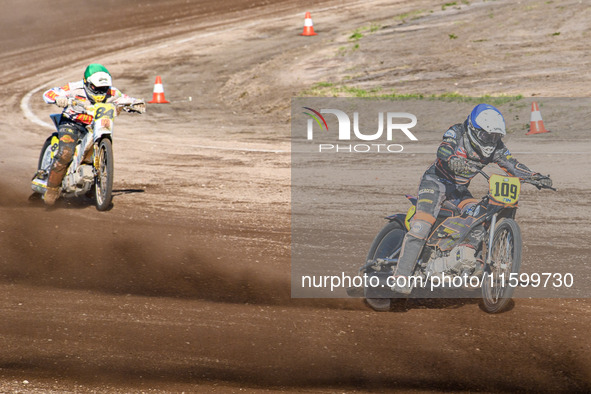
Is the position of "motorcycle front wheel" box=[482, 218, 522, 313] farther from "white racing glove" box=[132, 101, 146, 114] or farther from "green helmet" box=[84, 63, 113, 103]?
"green helmet" box=[84, 63, 113, 103]

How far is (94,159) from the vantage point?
38.6 ft

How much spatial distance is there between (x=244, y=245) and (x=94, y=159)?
283 centimetres

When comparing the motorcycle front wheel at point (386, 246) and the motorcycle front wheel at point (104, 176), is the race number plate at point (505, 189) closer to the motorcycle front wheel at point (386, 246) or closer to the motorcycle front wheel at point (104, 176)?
the motorcycle front wheel at point (386, 246)

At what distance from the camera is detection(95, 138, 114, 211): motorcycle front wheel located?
11469mm

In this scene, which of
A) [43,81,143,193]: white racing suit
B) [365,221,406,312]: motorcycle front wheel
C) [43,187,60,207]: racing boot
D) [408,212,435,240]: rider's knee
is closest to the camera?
[408,212,435,240]: rider's knee

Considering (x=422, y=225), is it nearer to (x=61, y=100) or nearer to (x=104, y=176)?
(x=104, y=176)

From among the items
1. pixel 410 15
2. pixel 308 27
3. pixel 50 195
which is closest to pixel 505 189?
pixel 50 195

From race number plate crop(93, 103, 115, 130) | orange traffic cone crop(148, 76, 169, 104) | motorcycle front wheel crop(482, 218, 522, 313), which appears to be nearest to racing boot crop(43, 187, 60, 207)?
race number plate crop(93, 103, 115, 130)

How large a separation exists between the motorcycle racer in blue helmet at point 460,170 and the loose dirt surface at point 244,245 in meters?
0.81

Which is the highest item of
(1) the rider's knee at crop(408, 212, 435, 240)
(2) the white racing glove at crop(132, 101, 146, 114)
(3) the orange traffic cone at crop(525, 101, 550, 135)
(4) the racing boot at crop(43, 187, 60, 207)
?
(3) the orange traffic cone at crop(525, 101, 550, 135)

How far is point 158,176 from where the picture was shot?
48.4 ft

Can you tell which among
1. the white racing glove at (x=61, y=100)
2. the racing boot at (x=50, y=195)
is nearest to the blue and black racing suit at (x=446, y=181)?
the white racing glove at (x=61, y=100)

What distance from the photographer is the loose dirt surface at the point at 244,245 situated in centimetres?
696

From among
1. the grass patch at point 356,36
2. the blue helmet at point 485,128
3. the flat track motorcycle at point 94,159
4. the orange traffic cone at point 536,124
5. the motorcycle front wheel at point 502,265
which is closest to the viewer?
the blue helmet at point 485,128
